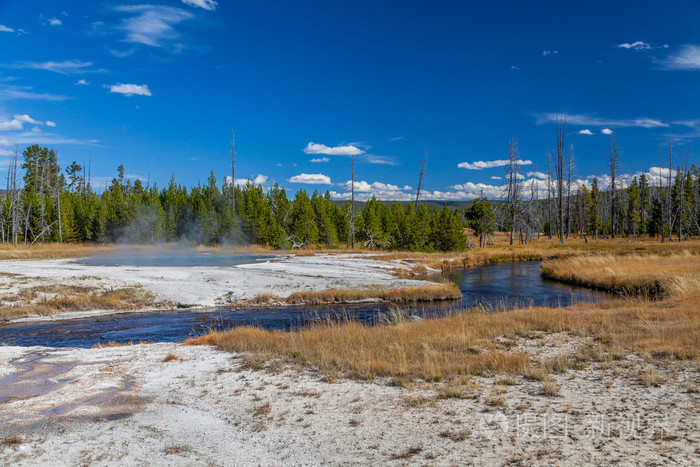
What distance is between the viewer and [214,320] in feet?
56.3

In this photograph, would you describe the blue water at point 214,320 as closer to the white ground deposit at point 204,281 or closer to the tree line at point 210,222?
the white ground deposit at point 204,281

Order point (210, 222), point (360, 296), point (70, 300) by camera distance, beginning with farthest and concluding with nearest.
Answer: point (210, 222), point (360, 296), point (70, 300)

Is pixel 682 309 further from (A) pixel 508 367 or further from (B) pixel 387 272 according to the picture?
(B) pixel 387 272

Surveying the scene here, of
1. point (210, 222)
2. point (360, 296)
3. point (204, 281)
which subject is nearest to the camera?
point (360, 296)

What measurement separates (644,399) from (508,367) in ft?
7.22

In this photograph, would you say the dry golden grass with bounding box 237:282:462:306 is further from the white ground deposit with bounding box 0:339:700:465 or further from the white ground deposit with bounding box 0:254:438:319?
the white ground deposit with bounding box 0:339:700:465

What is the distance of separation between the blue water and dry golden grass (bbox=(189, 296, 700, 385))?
276 centimetres

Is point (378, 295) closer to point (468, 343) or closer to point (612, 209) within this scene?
point (468, 343)

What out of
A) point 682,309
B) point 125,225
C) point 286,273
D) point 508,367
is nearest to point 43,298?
point 286,273

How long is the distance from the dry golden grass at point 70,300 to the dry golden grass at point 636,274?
23.9m

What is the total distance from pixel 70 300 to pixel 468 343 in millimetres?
18704

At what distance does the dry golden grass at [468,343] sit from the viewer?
7.87 meters

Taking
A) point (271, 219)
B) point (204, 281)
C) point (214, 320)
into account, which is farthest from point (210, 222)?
point (214, 320)

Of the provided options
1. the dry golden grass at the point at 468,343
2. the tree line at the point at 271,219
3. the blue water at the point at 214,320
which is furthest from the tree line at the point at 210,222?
the dry golden grass at the point at 468,343
